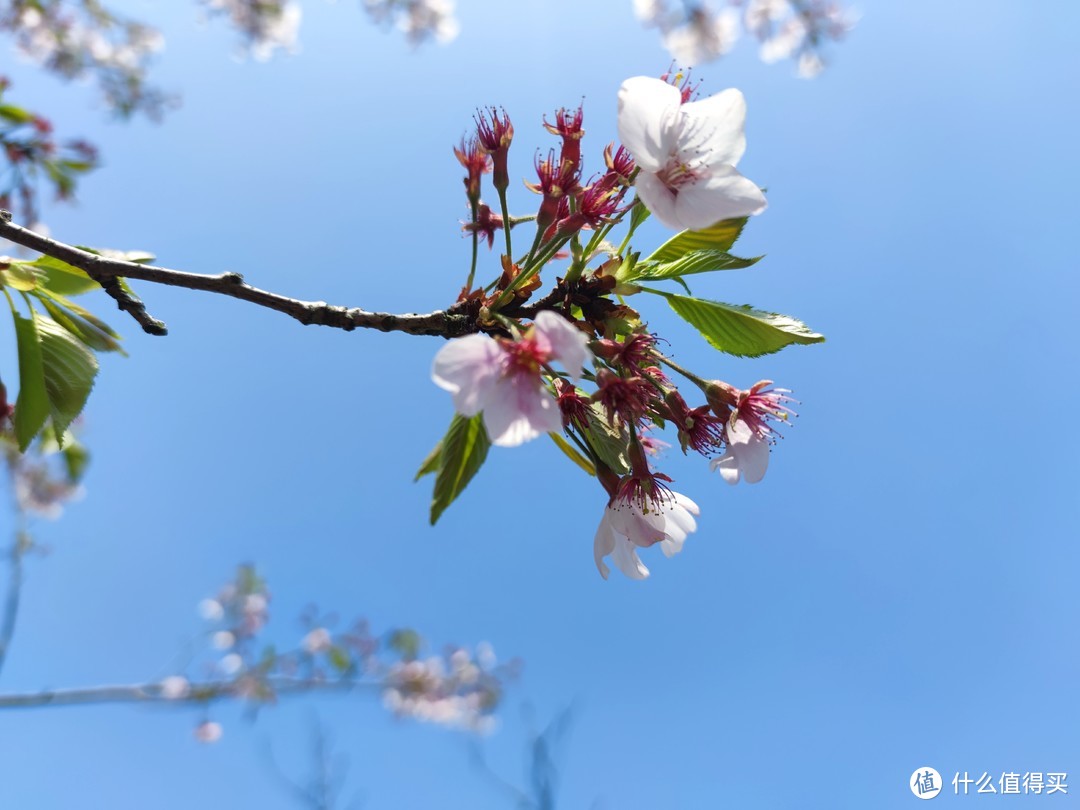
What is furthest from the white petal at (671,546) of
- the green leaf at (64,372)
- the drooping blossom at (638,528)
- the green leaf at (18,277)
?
the green leaf at (18,277)

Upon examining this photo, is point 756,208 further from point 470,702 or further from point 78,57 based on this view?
point 470,702

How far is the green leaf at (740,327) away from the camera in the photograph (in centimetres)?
141

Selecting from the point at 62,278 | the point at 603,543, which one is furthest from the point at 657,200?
the point at 62,278

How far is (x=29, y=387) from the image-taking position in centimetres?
137

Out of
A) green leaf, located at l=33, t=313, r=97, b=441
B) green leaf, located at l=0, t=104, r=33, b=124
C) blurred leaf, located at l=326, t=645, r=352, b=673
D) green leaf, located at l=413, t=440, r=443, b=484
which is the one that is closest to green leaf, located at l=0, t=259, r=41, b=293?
green leaf, located at l=33, t=313, r=97, b=441

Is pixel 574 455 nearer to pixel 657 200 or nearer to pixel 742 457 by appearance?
pixel 742 457

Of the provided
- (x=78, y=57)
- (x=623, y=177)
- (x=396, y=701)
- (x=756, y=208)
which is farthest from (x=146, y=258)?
(x=396, y=701)

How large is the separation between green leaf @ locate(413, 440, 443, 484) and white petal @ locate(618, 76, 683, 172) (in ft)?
2.29

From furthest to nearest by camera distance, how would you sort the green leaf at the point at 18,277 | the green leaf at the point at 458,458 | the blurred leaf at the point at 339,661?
the blurred leaf at the point at 339,661, the green leaf at the point at 18,277, the green leaf at the point at 458,458

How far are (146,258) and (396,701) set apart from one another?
7.48m

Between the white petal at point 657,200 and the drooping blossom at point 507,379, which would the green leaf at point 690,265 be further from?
the drooping blossom at point 507,379

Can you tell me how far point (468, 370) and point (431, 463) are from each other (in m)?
0.29

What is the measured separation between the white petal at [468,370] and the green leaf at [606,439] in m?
0.33

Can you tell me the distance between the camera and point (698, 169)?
1.32 m
